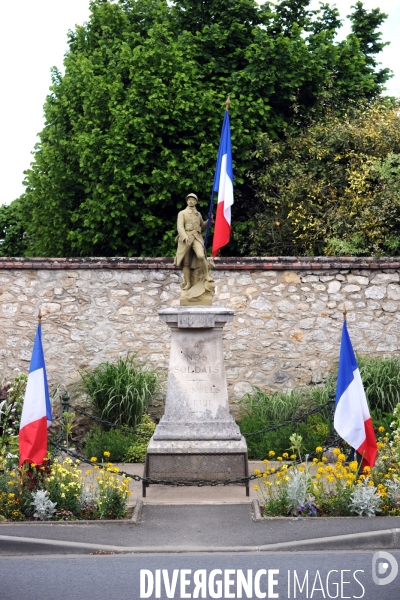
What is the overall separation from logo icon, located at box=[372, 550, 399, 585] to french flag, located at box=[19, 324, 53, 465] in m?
3.31

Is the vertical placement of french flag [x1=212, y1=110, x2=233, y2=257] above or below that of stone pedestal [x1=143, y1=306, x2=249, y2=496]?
above

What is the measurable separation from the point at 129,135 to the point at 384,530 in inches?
518

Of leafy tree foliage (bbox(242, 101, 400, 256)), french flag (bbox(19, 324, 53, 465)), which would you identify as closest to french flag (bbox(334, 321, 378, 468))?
french flag (bbox(19, 324, 53, 465))

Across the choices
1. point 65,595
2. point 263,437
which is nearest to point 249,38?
point 263,437

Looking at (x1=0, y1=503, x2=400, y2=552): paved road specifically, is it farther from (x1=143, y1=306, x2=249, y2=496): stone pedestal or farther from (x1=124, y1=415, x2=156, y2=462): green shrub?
(x1=124, y1=415, x2=156, y2=462): green shrub

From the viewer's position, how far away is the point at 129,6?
22.3m

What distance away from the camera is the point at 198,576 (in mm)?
6426

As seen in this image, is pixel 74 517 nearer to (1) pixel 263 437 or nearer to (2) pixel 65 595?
(2) pixel 65 595

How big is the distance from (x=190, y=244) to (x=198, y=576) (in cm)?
471

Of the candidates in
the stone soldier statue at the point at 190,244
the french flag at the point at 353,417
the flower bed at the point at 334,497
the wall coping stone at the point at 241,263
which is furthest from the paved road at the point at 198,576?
the wall coping stone at the point at 241,263

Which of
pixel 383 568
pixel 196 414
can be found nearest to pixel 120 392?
pixel 196 414

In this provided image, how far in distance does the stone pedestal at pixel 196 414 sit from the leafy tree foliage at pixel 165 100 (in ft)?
28.8

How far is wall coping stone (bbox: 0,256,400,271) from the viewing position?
43.9ft

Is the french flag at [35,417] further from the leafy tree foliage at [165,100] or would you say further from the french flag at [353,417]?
the leafy tree foliage at [165,100]
